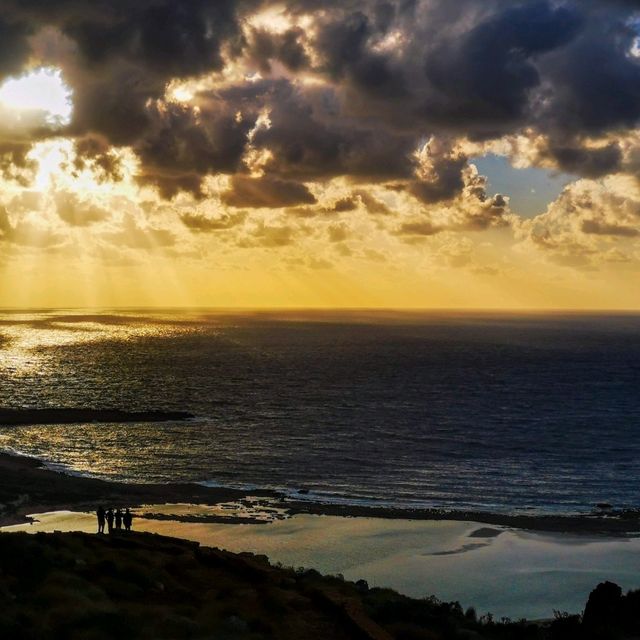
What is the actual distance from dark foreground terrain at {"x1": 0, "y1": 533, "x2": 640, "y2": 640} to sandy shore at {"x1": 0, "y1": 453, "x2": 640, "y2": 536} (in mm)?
18615

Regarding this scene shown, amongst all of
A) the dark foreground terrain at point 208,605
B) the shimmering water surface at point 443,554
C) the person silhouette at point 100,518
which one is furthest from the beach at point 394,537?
the dark foreground terrain at point 208,605

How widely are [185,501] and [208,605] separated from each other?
28.3 m

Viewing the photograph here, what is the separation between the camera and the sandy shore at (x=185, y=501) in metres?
47.2

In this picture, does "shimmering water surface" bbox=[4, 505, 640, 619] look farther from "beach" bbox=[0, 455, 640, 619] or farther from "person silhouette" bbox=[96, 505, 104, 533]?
"person silhouette" bbox=[96, 505, 104, 533]

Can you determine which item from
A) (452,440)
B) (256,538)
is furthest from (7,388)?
(256,538)

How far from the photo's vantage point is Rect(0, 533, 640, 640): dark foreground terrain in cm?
2110

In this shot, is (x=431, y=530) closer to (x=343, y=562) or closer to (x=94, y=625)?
(x=343, y=562)

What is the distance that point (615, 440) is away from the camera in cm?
7481

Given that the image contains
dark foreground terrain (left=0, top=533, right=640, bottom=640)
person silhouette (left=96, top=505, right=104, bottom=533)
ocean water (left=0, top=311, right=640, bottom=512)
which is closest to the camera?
dark foreground terrain (left=0, top=533, right=640, bottom=640)

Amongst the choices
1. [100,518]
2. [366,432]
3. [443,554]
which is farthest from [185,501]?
[366,432]

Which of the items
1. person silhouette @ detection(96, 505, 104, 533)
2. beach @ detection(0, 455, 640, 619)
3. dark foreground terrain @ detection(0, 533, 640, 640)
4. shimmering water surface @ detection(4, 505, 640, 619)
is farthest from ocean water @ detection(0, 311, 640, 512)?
dark foreground terrain @ detection(0, 533, 640, 640)

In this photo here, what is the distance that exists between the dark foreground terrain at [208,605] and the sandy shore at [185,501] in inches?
733

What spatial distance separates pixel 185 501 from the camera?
51312mm

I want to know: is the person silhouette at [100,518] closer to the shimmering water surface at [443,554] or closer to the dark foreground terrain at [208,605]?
the shimmering water surface at [443,554]
